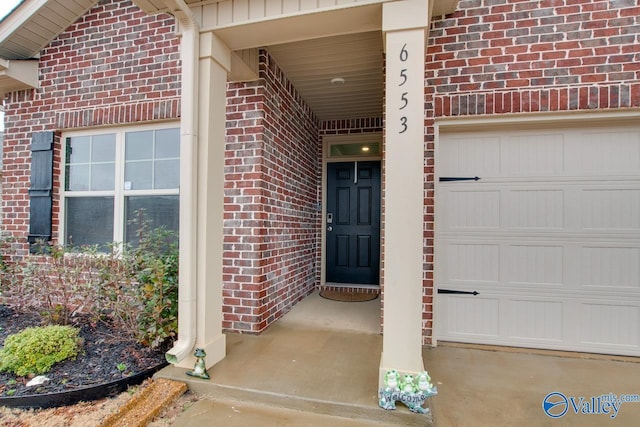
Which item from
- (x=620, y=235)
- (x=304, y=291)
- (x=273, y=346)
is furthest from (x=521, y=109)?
(x=304, y=291)

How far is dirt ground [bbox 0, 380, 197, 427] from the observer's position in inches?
68.4

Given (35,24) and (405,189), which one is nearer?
(405,189)

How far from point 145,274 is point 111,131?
1.92 metres

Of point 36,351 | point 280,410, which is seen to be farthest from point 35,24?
point 280,410

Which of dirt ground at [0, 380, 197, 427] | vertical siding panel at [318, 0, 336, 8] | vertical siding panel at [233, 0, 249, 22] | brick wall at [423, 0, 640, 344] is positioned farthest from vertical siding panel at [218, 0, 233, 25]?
dirt ground at [0, 380, 197, 427]

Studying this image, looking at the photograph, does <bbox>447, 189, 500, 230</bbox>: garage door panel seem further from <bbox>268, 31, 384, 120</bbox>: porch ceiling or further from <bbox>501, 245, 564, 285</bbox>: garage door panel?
<bbox>268, 31, 384, 120</bbox>: porch ceiling

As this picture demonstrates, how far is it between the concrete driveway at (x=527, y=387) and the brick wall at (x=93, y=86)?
3276 mm

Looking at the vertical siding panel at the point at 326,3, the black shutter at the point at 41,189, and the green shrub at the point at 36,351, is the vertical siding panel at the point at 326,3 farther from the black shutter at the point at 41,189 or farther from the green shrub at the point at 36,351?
the black shutter at the point at 41,189

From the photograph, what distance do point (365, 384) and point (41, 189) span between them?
13.0 ft

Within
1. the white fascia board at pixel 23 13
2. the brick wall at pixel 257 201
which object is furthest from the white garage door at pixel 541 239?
A: the white fascia board at pixel 23 13

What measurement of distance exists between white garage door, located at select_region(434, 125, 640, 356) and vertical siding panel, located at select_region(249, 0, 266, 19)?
174 centimetres

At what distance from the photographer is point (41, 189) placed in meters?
3.52

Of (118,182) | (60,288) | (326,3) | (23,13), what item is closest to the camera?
(326,3)

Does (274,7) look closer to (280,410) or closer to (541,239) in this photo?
(280,410)
